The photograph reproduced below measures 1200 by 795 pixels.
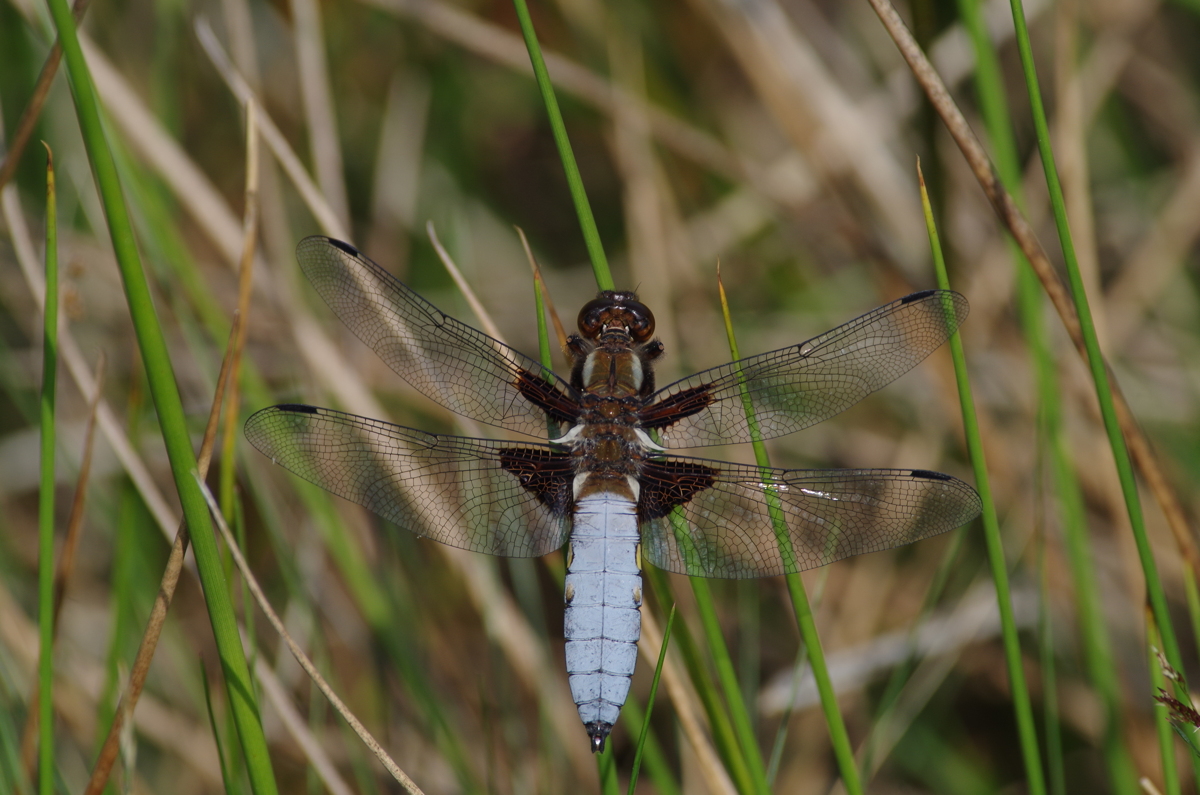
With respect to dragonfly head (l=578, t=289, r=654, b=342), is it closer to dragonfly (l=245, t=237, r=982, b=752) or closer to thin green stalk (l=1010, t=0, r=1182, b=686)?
dragonfly (l=245, t=237, r=982, b=752)

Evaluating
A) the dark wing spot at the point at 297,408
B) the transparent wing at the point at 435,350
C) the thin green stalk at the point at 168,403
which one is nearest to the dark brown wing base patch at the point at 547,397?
the transparent wing at the point at 435,350

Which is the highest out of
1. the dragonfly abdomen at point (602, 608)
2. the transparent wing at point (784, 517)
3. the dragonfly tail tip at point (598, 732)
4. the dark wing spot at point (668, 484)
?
the dark wing spot at point (668, 484)

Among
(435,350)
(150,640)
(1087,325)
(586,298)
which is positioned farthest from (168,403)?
(586,298)

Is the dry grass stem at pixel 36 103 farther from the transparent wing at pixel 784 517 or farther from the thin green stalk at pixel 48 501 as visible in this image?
the transparent wing at pixel 784 517

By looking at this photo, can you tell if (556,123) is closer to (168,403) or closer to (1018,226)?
(168,403)

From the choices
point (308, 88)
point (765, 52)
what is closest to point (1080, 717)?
point (765, 52)

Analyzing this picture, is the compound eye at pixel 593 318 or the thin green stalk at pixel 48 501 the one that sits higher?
the compound eye at pixel 593 318

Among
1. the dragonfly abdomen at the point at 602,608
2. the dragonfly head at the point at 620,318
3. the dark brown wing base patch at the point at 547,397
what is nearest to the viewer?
the dragonfly abdomen at the point at 602,608

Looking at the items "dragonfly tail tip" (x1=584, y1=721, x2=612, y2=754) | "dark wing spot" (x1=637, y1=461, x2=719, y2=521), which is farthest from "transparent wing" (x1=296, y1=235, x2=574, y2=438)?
"dragonfly tail tip" (x1=584, y1=721, x2=612, y2=754)
